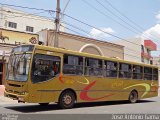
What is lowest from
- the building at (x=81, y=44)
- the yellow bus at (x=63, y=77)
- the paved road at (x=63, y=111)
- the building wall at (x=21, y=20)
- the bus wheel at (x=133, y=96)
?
Answer: the paved road at (x=63, y=111)

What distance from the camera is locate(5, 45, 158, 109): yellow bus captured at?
14.3m

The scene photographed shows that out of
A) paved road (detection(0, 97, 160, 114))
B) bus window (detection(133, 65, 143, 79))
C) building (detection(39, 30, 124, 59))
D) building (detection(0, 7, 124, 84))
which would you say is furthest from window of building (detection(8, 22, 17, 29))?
paved road (detection(0, 97, 160, 114))

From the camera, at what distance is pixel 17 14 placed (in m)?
50.4

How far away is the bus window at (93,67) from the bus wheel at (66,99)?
158 cm

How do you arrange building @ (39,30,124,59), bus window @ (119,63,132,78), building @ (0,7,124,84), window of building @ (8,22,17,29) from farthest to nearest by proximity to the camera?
window of building @ (8,22,17,29) → building @ (39,30,124,59) → building @ (0,7,124,84) → bus window @ (119,63,132,78)

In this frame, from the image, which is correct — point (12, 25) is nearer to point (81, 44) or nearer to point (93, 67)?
point (81, 44)

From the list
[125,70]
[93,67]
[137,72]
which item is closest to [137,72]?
[137,72]

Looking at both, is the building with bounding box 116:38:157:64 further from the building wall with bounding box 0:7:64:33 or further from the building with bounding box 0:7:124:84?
the building wall with bounding box 0:7:64:33

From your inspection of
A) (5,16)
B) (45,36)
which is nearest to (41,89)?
(45,36)

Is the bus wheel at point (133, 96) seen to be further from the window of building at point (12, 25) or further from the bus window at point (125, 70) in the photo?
the window of building at point (12, 25)

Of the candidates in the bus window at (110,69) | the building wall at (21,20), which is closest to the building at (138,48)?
the building wall at (21,20)

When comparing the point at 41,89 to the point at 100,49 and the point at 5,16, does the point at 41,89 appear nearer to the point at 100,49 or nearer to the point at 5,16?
the point at 100,49

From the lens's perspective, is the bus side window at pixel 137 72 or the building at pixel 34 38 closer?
the bus side window at pixel 137 72

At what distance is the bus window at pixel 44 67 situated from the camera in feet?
47.1
